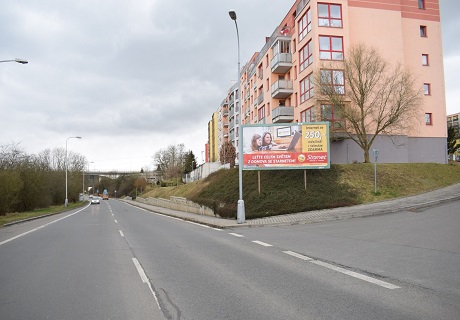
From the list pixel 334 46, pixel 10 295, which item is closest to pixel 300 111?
pixel 334 46

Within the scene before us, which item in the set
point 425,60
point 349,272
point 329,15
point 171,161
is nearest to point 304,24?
point 329,15

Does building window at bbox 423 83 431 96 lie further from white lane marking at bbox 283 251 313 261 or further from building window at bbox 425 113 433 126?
white lane marking at bbox 283 251 313 261

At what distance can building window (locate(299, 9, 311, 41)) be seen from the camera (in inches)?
1386

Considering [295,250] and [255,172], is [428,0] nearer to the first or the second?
[255,172]

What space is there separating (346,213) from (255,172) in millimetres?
10345

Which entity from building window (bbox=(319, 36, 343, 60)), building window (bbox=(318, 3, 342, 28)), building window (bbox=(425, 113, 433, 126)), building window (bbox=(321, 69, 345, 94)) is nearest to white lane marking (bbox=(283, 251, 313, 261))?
building window (bbox=(321, 69, 345, 94))

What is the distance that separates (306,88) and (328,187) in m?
15.4

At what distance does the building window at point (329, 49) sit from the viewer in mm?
33344

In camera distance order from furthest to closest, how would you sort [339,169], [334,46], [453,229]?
[334,46] → [339,169] → [453,229]

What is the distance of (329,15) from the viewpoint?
34.0m

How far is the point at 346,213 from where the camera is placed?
18.2 meters

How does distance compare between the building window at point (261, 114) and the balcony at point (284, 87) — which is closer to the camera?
the balcony at point (284, 87)

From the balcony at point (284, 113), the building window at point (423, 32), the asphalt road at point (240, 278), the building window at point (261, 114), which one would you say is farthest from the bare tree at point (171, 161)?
the asphalt road at point (240, 278)

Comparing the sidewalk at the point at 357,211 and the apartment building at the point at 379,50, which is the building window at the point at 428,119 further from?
the sidewalk at the point at 357,211
